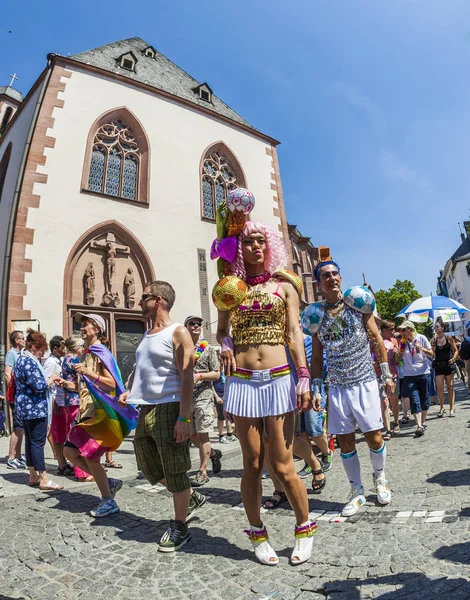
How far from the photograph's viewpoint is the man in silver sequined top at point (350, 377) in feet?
11.4

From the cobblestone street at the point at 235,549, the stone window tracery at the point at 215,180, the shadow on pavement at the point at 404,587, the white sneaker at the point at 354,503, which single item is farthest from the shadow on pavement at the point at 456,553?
the stone window tracery at the point at 215,180

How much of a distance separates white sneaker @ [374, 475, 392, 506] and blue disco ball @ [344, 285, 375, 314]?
1376 millimetres

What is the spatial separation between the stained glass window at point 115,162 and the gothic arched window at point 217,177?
2948mm

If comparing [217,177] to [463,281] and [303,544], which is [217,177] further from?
[463,281]

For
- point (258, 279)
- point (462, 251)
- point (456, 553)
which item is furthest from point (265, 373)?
A: point (462, 251)

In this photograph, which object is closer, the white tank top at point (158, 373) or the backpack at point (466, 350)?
the white tank top at point (158, 373)

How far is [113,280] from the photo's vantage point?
49.3 feet

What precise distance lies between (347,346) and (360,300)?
39 centimetres

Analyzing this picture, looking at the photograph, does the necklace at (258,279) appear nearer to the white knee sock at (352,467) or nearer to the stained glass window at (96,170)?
the white knee sock at (352,467)

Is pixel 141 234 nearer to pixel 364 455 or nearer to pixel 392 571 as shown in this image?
pixel 364 455

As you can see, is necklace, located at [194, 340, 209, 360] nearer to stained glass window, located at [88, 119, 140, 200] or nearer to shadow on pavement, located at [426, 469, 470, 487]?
shadow on pavement, located at [426, 469, 470, 487]

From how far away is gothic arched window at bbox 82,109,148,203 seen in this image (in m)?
15.7

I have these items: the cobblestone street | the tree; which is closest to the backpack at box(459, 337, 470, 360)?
the cobblestone street

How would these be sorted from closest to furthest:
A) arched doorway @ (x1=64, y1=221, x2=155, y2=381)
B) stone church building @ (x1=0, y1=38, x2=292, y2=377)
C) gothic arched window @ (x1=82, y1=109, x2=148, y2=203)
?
1. stone church building @ (x1=0, y1=38, x2=292, y2=377)
2. arched doorway @ (x1=64, y1=221, x2=155, y2=381)
3. gothic arched window @ (x1=82, y1=109, x2=148, y2=203)
